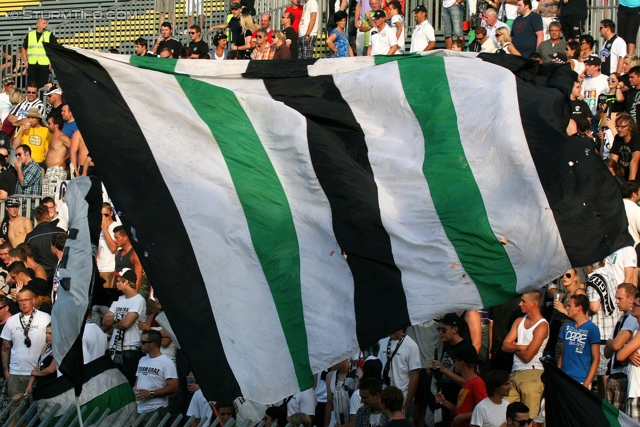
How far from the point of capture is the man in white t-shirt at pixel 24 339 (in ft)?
34.7

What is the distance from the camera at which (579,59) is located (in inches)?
626

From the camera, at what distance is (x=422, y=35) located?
18047mm

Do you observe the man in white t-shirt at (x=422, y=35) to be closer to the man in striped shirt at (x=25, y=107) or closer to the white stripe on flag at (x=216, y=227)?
the man in striped shirt at (x=25, y=107)

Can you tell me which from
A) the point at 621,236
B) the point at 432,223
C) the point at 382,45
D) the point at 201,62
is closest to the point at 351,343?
the point at 432,223

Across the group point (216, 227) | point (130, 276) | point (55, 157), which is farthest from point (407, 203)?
point (55, 157)

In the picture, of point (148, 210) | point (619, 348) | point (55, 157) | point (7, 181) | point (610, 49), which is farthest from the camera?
point (610, 49)

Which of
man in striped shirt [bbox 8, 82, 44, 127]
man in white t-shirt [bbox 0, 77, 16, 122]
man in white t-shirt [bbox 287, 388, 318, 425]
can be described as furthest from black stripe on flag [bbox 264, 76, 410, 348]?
man in white t-shirt [bbox 0, 77, 16, 122]

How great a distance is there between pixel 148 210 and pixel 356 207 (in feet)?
3.77

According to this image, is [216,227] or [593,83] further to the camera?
[593,83]

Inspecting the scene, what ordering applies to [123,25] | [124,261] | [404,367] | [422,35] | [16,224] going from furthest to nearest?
[123,25], [422,35], [16,224], [124,261], [404,367]

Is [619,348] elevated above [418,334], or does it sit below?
above

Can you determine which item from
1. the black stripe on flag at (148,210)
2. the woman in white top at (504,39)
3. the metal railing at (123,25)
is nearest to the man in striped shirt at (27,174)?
the metal railing at (123,25)

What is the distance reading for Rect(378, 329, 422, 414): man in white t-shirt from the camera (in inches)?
378

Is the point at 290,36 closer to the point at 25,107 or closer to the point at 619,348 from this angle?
the point at 25,107
